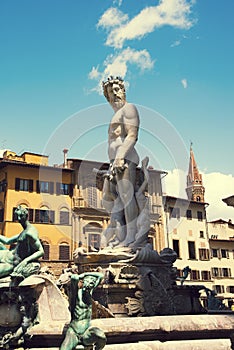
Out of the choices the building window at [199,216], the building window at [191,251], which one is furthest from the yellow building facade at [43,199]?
the building window at [199,216]

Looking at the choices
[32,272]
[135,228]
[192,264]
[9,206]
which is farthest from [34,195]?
[32,272]

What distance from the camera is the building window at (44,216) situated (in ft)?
124

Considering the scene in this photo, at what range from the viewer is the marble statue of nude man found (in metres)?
8.12

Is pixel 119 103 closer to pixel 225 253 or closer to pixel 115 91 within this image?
pixel 115 91

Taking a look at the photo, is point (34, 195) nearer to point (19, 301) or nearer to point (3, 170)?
point (3, 170)

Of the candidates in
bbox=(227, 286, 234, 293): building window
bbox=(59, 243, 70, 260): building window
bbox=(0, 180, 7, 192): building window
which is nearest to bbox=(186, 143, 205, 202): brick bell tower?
bbox=(227, 286, 234, 293): building window

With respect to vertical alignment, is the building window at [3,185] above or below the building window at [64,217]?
above

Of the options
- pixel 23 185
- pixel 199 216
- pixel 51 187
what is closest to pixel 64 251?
pixel 51 187

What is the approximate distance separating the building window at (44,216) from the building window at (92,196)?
4.33 meters

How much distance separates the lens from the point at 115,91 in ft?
28.9

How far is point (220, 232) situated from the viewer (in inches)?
2052

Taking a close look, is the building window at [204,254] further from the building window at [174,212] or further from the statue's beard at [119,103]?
the statue's beard at [119,103]

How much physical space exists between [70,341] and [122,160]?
4354 millimetres

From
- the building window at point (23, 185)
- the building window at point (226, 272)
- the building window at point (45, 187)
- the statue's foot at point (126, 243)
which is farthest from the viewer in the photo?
the building window at point (226, 272)
